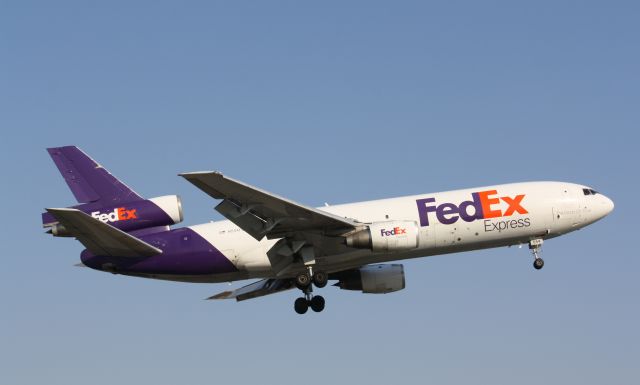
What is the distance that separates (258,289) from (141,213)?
9161 mm

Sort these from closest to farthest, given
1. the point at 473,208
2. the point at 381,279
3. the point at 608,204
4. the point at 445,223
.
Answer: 1. the point at 445,223
2. the point at 473,208
3. the point at 608,204
4. the point at 381,279

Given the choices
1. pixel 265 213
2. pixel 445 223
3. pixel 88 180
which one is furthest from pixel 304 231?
pixel 88 180

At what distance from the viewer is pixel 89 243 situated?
1698 inches

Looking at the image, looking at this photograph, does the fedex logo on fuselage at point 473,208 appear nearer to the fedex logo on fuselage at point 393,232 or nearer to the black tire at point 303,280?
the fedex logo on fuselage at point 393,232

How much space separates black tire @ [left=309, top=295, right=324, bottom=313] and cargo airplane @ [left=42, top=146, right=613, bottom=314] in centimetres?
5

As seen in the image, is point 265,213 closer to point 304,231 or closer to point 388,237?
point 304,231

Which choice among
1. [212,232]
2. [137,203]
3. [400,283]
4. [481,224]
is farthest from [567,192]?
[137,203]

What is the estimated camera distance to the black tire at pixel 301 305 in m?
46.5

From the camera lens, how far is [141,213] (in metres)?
44.4

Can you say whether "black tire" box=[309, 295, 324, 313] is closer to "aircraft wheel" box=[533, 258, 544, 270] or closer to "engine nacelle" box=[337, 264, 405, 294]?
"engine nacelle" box=[337, 264, 405, 294]

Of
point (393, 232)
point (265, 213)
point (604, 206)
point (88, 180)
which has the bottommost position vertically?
point (393, 232)

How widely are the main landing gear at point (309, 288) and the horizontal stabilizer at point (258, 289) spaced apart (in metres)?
4.10

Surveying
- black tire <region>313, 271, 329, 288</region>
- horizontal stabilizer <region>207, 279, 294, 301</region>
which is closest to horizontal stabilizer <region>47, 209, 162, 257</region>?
black tire <region>313, 271, 329, 288</region>

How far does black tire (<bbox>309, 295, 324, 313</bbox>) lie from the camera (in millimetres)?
46562
